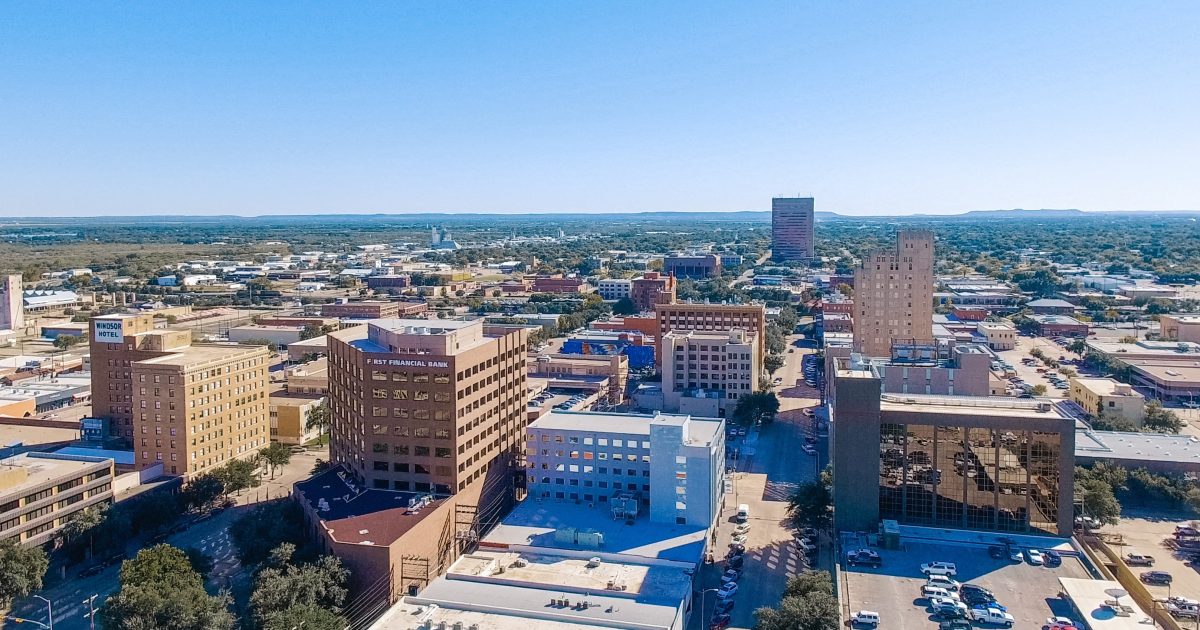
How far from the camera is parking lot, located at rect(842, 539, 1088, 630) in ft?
118

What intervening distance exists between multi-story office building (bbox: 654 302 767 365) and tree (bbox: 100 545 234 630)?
206ft

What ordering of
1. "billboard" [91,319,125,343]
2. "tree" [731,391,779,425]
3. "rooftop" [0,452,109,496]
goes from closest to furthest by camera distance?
"rooftop" [0,452,109,496]
"billboard" [91,319,125,343]
"tree" [731,391,779,425]

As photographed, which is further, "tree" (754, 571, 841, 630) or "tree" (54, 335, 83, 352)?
"tree" (54, 335, 83, 352)

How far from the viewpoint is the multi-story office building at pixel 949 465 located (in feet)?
145

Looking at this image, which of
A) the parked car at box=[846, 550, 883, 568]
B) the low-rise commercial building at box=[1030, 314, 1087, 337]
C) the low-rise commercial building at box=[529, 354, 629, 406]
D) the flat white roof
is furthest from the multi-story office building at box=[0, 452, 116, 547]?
the low-rise commercial building at box=[1030, 314, 1087, 337]

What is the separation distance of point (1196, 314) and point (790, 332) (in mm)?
58367

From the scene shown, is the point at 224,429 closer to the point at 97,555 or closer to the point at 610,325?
the point at 97,555

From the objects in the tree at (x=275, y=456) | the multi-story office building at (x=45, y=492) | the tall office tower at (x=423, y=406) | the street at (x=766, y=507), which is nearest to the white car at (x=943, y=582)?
the street at (x=766, y=507)

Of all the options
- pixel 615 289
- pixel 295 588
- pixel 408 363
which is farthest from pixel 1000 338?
pixel 295 588

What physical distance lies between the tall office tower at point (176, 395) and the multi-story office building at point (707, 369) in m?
35.9

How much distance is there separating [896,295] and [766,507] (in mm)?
40934

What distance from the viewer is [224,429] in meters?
63.2

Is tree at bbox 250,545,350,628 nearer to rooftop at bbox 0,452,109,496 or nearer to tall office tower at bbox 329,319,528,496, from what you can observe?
tall office tower at bbox 329,319,528,496

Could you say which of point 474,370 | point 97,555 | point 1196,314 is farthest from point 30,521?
point 1196,314
